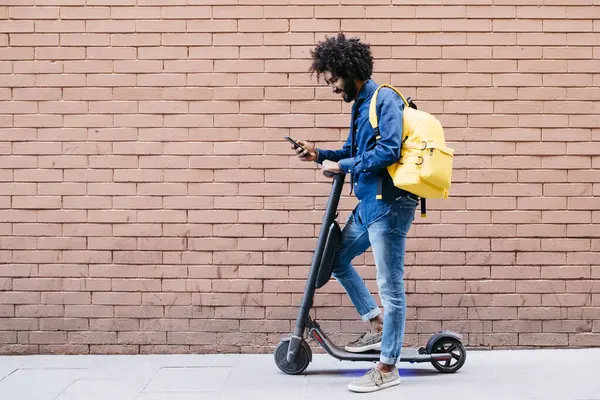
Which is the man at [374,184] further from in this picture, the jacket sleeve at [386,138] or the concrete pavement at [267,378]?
the concrete pavement at [267,378]

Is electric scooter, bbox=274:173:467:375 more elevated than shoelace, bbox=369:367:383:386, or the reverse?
electric scooter, bbox=274:173:467:375

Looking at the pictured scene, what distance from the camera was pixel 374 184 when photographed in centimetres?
444

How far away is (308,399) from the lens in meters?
4.34

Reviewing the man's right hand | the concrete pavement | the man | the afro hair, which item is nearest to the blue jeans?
the man

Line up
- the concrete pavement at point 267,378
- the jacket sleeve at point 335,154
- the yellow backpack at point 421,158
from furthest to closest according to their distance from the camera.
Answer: the jacket sleeve at point 335,154, the concrete pavement at point 267,378, the yellow backpack at point 421,158

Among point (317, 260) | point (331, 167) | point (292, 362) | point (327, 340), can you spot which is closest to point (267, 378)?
point (292, 362)

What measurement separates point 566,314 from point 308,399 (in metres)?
2.31

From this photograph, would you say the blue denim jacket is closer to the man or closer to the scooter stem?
the man

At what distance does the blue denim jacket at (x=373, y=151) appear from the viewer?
168 inches

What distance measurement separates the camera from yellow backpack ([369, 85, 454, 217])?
13.9 feet

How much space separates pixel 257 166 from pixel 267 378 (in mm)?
1587

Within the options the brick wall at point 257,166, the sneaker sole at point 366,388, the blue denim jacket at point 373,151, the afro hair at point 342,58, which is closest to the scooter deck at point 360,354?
the sneaker sole at point 366,388

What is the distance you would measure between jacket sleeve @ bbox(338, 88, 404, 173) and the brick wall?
1.08 m

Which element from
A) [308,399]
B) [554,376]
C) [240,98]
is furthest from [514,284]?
[240,98]
